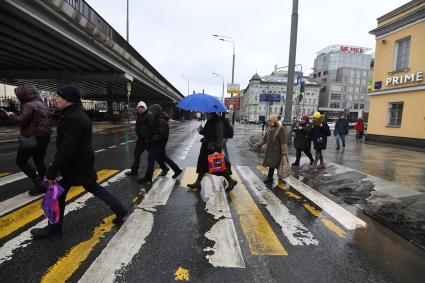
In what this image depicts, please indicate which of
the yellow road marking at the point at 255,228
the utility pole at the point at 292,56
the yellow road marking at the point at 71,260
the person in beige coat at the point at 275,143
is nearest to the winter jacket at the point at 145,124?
the yellow road marking at the point at 255,228

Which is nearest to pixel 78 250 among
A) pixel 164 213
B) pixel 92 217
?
pixel 92 217

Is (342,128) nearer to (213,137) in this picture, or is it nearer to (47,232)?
(213,137)

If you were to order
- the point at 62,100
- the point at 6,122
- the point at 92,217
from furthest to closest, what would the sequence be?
the point at 6,122 → the point at 92,217 → the point at 62,100

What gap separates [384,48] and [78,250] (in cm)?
2233

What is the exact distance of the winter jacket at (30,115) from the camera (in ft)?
16.8

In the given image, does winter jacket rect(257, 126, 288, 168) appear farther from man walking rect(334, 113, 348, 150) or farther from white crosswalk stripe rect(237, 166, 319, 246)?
man walking rect(334, 113, 348, 150)

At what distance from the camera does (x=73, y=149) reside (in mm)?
3436

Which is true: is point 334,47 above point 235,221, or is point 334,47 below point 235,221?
above

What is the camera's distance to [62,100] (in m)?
3.52

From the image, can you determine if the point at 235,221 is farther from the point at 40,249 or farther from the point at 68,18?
the point at 68,18

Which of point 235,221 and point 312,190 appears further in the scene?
point 312,190

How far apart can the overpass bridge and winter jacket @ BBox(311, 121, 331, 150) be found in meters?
12.1

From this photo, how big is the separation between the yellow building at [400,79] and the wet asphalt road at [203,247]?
15.2m

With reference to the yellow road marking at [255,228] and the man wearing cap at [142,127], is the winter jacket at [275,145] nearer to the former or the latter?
the yellow road marking at [255,228]
